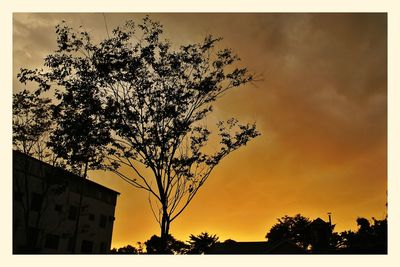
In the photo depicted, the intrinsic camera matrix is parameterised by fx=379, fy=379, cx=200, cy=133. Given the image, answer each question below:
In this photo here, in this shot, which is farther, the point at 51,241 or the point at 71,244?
the point at 71,244

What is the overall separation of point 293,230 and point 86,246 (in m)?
46.2

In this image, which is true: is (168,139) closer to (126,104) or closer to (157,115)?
(157,115)

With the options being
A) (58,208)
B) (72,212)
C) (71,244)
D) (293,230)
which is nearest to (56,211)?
(58,208)

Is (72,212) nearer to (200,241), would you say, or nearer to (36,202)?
(36,202)

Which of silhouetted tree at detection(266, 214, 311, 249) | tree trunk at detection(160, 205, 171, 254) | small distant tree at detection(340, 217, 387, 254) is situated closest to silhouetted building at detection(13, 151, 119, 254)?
tree trunk at detection(160, 205, 171, 254)

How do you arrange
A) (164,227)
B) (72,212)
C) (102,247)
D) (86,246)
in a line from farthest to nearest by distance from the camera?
1. (102,247)
2. (86,246)
3. (72,212)
4. (164,227)

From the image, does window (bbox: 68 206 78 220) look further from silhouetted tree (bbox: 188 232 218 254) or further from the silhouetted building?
silhouetted tree (bbox: 188 232 218 254)

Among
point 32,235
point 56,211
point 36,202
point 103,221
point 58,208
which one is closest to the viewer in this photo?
point 32,235

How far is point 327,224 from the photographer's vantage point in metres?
57.2

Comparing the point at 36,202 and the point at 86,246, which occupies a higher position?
the point at 36,202

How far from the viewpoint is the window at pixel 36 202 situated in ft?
116

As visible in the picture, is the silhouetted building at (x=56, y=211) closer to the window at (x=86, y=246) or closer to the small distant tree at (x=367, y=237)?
the window at (x=86, y=246)

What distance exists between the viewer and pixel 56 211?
3847 centimetres

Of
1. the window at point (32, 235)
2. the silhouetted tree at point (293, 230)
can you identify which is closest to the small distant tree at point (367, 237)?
the silhouetted tree at point (293, 230)
